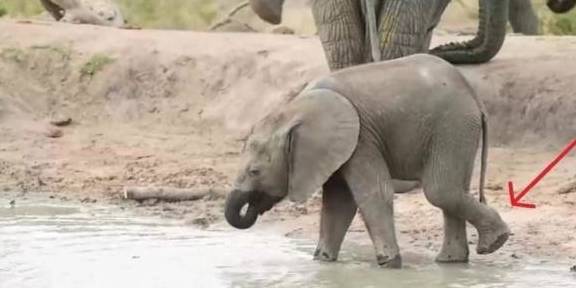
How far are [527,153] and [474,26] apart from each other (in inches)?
314

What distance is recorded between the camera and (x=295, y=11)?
59.2 feet

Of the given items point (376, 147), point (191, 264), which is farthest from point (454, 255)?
point (191, 264)

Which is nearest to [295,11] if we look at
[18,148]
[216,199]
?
[18,148]

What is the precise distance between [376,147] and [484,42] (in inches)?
167

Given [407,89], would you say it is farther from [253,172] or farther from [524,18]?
[524,18]

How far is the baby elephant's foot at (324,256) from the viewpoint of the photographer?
22.6 ft

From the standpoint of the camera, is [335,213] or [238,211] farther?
[335,213]

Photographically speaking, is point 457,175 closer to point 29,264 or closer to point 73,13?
point 29,264

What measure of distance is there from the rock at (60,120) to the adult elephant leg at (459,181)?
17.7ft

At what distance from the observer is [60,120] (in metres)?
11.7

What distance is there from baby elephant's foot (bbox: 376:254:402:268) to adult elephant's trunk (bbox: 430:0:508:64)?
397cm

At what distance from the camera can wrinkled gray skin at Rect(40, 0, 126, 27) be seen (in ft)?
48.1

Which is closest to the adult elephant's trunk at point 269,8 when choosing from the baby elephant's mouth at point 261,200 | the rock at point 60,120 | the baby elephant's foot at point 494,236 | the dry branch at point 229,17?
the baby elephant's mouth at point 261,200

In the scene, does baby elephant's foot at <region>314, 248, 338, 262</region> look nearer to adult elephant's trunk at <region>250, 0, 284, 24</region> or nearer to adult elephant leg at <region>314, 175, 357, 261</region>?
adult elephant leg at <region>314, 175, 357, 261</region>
